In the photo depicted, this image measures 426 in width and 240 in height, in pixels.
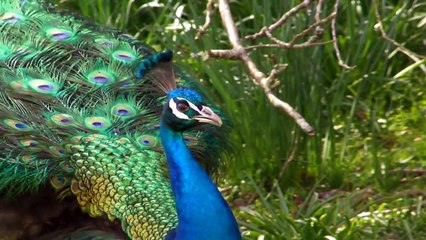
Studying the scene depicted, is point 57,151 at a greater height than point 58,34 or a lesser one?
lesser

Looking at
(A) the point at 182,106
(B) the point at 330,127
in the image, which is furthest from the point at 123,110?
(B) the point at 330,127

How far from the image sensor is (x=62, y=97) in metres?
3.47

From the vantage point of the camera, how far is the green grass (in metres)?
3.85

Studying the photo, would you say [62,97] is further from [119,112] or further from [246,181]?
[246,181]

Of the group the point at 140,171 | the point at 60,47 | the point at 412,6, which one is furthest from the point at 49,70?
the point at 412,6

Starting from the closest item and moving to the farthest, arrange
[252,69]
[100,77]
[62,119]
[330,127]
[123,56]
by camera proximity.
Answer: [252,69] < [62,119] < [100,77] < [123,56] < [330,127]

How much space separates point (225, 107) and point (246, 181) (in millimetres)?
312

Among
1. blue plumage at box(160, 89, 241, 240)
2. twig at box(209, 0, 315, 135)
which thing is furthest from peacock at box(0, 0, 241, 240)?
twig at box(209, 0, 315, 135)

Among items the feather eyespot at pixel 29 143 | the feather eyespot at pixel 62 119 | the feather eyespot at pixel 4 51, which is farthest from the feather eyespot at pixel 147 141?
the feather eyespot at pixel 4 51

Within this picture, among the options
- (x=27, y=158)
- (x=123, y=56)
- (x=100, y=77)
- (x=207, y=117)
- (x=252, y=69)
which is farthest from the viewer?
(x=123, y=56)

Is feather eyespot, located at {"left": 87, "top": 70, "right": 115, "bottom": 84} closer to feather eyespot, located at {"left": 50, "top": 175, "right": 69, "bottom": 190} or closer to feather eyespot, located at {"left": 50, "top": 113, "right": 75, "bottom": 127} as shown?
Result: feather eyespot, located at {"left": 50, "top": 113, "right": 75, "bottom": 127}

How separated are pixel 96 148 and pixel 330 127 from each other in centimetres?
118

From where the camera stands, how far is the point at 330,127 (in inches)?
164

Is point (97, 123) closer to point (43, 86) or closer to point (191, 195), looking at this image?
point (43, 86)
